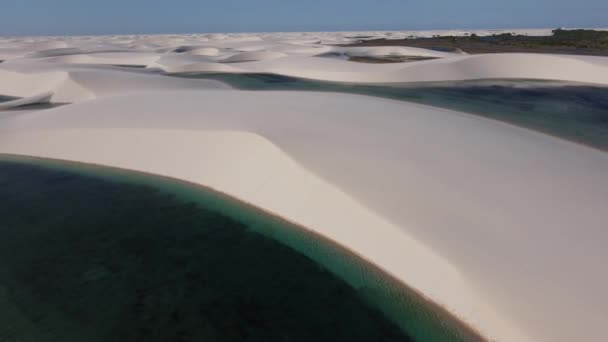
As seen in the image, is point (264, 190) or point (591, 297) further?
point (264, 190)

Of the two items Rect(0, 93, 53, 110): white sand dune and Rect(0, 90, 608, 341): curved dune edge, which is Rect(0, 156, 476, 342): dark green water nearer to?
Rect(0, 90, 608, 341): curved dune edge

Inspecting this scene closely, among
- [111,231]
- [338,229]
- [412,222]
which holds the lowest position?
[111,231]

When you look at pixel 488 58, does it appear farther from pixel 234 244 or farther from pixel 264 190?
pixel 234 244

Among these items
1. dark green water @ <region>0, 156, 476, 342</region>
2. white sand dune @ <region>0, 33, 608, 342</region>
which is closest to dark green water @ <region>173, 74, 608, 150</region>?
white sand dune @ <region>0, 33, 608, 342</region>

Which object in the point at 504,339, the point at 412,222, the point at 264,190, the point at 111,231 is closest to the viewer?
the point at 504,339

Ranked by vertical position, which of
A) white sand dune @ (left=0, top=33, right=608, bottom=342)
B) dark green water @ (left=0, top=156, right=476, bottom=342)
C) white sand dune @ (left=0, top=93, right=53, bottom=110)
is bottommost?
white sand dune @ (left=0, top=93, right=53, bottom=110)

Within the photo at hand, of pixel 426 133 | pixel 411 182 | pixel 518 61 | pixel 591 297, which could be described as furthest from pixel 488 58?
pixel 591 297
